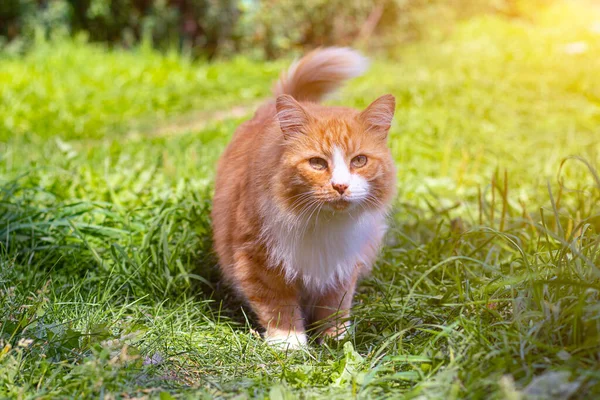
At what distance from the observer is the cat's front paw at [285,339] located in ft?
8.75

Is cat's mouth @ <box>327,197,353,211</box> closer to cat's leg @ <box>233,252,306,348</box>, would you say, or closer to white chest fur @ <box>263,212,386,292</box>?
white chest fur @ <box>263,212,386,292</box>

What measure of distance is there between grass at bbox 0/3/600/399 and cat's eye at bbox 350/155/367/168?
19.8 inches

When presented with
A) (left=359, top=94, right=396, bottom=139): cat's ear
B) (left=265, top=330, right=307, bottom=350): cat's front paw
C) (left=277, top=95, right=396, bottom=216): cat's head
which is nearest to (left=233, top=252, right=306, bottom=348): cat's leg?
(left=265, top=330, right=307, bottom=350): cat's front paw

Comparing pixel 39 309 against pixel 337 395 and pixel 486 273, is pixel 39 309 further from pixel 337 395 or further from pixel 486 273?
pixel 486 273

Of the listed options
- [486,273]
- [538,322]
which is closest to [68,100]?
[486,273]

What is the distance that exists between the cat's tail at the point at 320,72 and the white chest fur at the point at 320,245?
902 mm

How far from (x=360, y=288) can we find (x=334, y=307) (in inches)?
13.8

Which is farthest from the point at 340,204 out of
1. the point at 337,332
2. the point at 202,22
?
the point at 202,22

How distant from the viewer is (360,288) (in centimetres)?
321

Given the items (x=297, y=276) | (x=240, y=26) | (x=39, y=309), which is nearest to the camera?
(x=39, y=309)

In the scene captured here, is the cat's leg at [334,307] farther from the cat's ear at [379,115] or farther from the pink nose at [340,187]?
the cat's ear at [379,115]

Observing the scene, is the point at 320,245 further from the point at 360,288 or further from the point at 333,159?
the point at 360,288

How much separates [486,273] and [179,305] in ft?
4.52

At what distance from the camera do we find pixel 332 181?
2.48 metres
